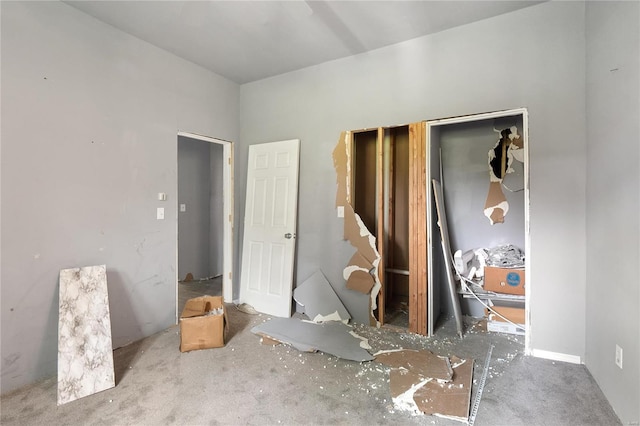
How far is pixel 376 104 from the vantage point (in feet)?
10.4

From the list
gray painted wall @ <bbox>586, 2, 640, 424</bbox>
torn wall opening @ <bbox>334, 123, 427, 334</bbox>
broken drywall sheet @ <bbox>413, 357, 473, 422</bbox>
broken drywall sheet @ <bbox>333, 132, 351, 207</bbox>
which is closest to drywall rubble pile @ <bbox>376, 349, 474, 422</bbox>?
broken drywall sheet @ <bbox>413, 357, 473, 422</bbox>

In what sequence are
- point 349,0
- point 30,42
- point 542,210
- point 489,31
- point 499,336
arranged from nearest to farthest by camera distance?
point 30,42, point 349,0, point 542,210, point 489,31, point 499,336

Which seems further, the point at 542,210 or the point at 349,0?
the point at 542,210

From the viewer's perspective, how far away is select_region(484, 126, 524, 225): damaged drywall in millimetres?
3279

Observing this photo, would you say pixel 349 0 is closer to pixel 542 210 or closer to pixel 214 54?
pixel 214 54

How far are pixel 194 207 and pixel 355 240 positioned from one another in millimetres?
3014

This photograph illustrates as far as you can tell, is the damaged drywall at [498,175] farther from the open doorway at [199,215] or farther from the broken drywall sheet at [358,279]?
the open doorway at [199,215]

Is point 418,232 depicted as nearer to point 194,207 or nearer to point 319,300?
point 319,300

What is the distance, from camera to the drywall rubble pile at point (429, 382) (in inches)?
73.9

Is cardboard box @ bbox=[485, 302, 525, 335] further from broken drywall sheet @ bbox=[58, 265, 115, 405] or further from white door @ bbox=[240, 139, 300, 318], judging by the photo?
broken drywall sheet @ bbox=[58, 265, 115, 405]

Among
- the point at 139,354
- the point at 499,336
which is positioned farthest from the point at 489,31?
the point at 139,354

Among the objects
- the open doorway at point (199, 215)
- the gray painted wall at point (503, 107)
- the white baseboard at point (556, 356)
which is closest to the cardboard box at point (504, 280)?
the gray painted wall at point (503, 107)

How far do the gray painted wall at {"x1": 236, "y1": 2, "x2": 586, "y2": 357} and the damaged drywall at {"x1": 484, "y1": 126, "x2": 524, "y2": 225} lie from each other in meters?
0.82

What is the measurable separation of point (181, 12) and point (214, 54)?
734 millimetres
